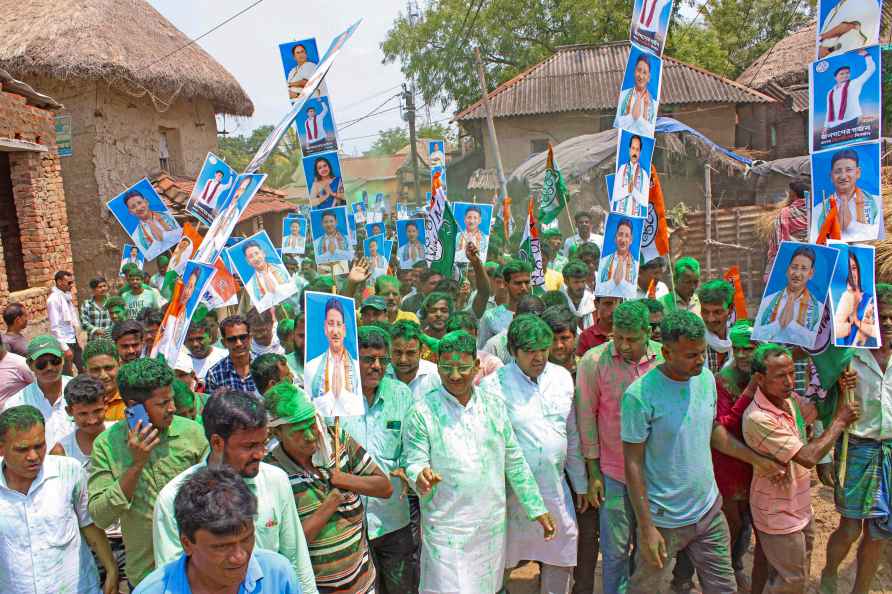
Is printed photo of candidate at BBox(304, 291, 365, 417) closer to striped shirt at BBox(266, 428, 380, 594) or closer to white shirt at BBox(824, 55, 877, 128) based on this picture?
striped shirt at BBox(266, 428, 380, 594)

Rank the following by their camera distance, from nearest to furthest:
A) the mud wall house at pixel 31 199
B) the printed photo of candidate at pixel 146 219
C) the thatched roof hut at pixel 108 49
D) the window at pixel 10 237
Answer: the printed photo of candidate at pixel 146 219, the mud wall house at pixel 31 199, the window at pixel 10 237, the thatched roof hut at pixel 108 49

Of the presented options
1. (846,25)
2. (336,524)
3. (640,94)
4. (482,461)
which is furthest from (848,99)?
(336,524)

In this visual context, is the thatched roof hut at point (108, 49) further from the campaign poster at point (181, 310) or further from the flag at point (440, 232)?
the campaign poster at point (181, 310)

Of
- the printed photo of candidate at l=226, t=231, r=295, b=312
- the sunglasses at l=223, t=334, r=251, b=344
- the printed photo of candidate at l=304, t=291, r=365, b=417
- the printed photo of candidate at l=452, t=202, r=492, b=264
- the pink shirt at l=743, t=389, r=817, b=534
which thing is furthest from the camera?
the printed photo of candidate at l=452, t=202, r=492, b=264

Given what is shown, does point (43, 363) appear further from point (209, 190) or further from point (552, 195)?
point (552, 195)

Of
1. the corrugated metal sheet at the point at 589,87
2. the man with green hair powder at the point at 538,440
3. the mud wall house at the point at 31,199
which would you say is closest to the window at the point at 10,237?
the mud wall house at the point at 31,199

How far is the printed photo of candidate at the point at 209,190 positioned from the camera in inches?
232

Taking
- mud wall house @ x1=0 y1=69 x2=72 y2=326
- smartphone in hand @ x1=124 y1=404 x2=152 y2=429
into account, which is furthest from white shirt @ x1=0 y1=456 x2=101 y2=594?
mud wall house @ x1=0 y1=69 x2=72 y2=326

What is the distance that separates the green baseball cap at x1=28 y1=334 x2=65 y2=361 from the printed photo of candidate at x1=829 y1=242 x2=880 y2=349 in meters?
4.33

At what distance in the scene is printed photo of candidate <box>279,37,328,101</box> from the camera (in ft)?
21.7

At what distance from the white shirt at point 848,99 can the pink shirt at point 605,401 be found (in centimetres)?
172

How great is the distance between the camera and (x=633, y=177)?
5352 millimetres

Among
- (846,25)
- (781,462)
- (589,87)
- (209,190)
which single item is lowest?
(781,462)

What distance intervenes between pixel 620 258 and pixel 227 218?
8.41ft
